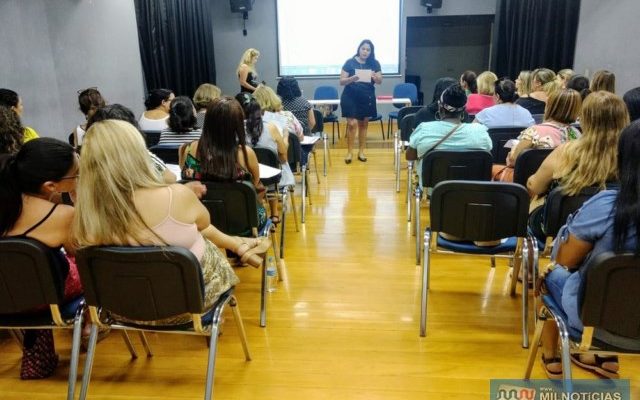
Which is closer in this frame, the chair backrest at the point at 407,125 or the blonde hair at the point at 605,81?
the blonde hair at the point at 605,81

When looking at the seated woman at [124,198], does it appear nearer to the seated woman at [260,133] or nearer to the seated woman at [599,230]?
the seated woman at [599,230]

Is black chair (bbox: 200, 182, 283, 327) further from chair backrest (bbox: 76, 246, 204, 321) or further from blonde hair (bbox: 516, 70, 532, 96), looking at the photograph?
blonde hair (bbox: 516, 70, 532, 96)

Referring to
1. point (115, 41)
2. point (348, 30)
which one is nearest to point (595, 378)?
point (115, 41)

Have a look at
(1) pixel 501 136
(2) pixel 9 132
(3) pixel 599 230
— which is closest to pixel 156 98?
(2) pixel 9 132

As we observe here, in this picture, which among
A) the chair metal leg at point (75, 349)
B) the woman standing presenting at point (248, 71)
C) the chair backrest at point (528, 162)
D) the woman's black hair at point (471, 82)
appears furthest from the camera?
the woman standing presenting at point (248, 71)

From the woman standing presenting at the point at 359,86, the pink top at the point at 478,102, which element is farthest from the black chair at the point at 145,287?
the woman standing presenting at the point at 359,86

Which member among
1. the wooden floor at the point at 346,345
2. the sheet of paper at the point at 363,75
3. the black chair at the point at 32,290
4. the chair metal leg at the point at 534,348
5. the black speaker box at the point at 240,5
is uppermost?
the black speaker box at the point at 240,5

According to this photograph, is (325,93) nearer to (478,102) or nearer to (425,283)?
(478,102)

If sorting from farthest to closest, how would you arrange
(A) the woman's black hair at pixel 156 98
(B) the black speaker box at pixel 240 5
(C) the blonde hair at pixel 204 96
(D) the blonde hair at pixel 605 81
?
1. (B) the black speaker box at pixel 240 5
2. (C) the blonde hair at pixel 204 96
3. (A) the woman's black hair at pixel 156 98
4. (D) the blonde hair at pixel 605 81

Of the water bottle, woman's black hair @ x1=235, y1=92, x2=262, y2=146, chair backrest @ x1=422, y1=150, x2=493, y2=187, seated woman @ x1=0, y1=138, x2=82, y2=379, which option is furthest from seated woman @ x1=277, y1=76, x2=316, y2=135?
seated woman @ x1=0, y1=138, x2=82, y2=379

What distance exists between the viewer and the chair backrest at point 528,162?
2691 mm

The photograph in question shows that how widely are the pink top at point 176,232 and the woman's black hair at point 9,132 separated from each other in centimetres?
137

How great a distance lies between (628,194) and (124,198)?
62.5 inches

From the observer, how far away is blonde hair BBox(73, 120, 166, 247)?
62.5 inches
